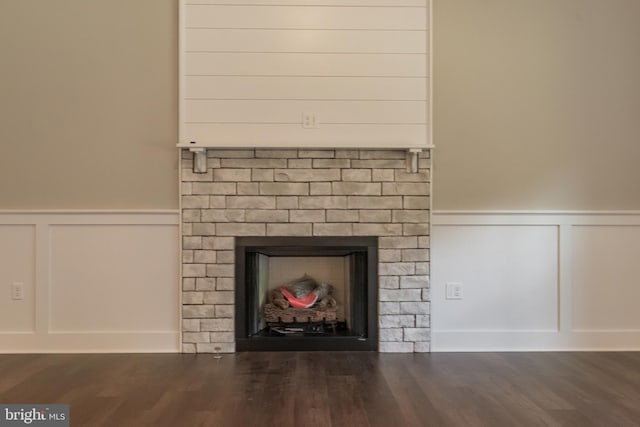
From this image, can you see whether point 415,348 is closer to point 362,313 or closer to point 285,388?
point 362,313

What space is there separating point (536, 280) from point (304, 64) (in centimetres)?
209

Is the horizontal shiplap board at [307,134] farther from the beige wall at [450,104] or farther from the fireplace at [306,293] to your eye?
the fireplace at [306,293]

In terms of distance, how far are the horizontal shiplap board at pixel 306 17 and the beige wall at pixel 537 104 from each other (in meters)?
0.25

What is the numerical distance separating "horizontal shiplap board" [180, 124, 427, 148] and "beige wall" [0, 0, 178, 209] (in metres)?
0.28

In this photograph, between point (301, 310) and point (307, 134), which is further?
point (301, 310)

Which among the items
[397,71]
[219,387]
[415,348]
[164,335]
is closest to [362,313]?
[415,348]

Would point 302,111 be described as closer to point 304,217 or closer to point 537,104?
point 304,217

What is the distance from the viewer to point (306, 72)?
2.93 m

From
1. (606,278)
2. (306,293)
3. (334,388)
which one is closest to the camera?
(334,388)

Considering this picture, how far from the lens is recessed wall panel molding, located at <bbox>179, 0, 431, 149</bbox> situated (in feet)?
9.55

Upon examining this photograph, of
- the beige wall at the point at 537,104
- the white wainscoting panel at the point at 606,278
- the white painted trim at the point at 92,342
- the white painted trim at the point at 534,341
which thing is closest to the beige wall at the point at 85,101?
the white painted trim at the point at 92,342
